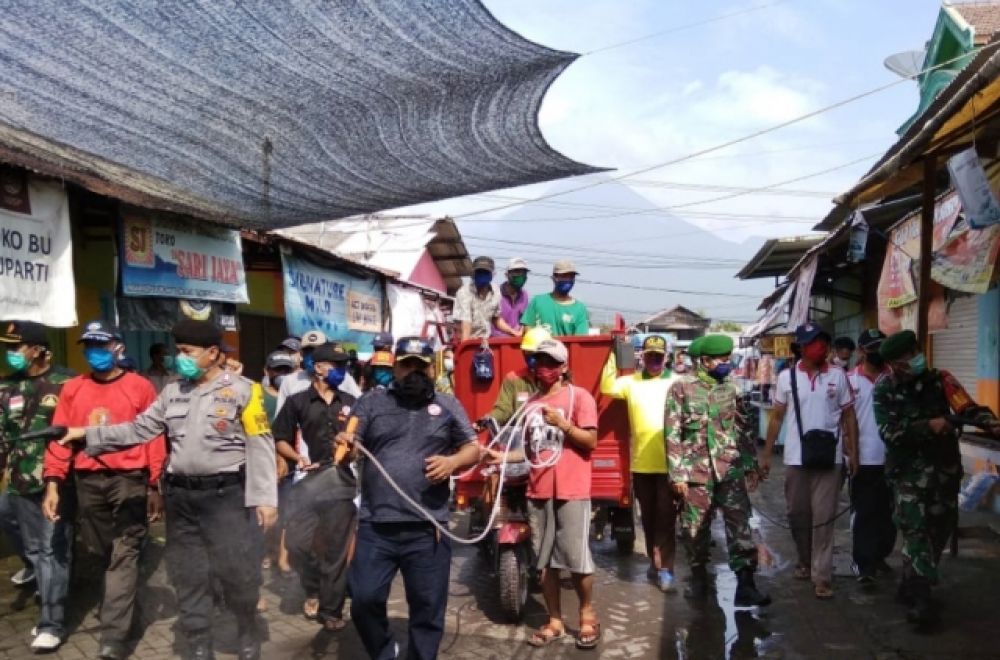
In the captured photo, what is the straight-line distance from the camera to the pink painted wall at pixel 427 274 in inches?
989

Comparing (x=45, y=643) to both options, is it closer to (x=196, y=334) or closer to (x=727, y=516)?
(x=196, y=334)

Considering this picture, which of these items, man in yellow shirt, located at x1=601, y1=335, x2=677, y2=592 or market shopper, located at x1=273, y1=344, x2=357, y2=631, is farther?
man in yellow shirt, located at x1=601, y1=335, x2=677, y2=592

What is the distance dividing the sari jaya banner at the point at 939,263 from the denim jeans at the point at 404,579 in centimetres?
504

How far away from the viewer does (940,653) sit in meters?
5.25

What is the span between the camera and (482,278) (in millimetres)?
7293

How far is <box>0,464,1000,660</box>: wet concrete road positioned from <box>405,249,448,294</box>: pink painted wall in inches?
688

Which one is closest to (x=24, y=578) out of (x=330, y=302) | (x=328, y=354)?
(x=328, y=354)

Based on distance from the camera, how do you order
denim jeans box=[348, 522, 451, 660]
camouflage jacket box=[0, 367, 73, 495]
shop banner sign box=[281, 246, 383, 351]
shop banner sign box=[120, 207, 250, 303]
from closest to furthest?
1. denim jeans box=[348, 522, 451, 660]
2. camouflage jacket box=[0, 367, 73, 495]
3. shop banner sign box=[120, 207, 250, 303]
4. shop banner sign box=[281, 246, 383, 351]

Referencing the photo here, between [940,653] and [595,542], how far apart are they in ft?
13.7

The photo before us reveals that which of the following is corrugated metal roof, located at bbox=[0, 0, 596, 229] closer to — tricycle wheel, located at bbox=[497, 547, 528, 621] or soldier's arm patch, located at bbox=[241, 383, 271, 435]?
soldier's arm patch, located at bbox=[241, 383, 271, 435]

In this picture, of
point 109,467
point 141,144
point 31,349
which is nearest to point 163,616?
point 109,467

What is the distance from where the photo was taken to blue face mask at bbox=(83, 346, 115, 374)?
547 cm

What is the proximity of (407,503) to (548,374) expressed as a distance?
1630mm

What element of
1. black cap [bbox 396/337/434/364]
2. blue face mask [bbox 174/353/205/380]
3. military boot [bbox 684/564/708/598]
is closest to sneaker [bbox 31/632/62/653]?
blue face mask [bbox 174/353/205/380]
